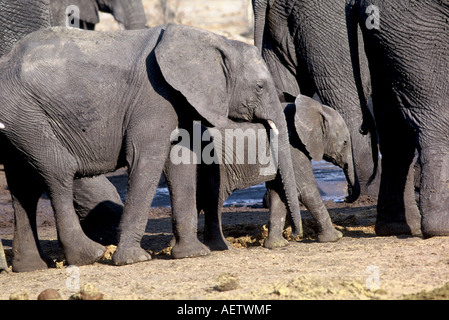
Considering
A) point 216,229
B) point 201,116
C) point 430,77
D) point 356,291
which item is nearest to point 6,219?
point 216,229

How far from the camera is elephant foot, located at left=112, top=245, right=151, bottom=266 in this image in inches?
236

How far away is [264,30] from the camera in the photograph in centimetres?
902

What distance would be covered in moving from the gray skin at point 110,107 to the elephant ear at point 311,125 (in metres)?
0.96

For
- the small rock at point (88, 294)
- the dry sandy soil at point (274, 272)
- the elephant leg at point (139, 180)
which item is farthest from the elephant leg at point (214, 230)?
the small rock at point (88, 294)

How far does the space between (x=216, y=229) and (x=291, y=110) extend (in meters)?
1.19

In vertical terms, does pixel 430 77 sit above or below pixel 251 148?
above

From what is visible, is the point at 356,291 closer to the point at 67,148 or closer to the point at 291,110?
the point at 67,148

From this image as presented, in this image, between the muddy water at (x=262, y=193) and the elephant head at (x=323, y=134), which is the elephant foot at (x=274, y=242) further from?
the muddy water at (x=262, y=193)

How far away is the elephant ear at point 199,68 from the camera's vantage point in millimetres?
6027

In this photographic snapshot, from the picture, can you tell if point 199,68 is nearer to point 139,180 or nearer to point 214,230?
point 139,180

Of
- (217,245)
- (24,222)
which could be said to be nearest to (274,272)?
(217,245)

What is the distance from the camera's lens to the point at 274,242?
263 inches

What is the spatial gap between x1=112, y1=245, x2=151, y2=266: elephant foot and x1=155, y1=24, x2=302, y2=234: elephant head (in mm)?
1002

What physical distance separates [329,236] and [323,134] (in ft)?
3.04
